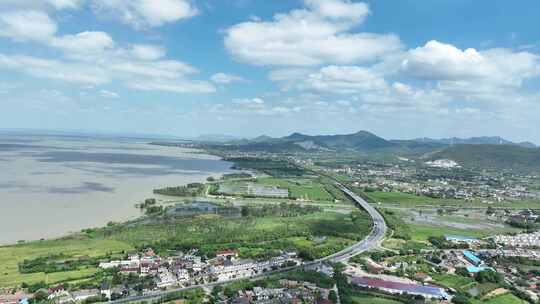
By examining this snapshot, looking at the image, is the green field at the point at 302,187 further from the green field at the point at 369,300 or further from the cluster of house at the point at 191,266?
the green field at the point at 369,300

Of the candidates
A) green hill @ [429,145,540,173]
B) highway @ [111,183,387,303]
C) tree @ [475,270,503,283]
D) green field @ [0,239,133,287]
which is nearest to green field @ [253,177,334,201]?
highway @ [111,183,387,303]

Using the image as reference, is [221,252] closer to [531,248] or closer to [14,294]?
[14,294]

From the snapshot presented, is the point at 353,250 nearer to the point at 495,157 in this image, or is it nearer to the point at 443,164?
the point at 443,164

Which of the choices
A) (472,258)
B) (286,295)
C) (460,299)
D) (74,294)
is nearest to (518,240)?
(472,258)

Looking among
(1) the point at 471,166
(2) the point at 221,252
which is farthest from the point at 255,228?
(1) the point at 471,166

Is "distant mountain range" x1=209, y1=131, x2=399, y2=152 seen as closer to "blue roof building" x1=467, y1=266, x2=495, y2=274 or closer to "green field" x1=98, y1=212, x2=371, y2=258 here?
"green field" x1=98, y1=212, x2=371, y2=258
